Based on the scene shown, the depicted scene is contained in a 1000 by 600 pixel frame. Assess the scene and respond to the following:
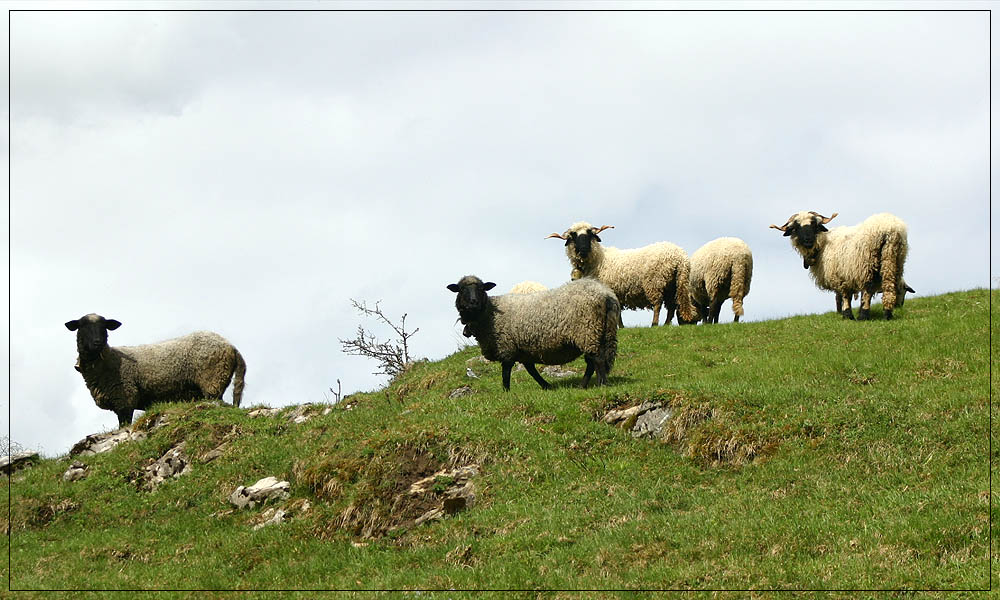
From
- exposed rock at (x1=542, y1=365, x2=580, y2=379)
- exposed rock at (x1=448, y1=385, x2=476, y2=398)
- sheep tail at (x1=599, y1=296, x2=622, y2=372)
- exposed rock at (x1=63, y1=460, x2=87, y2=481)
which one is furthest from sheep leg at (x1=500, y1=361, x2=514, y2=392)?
exposed rock at (x1=63, y1=460, x2=87, y2=481)

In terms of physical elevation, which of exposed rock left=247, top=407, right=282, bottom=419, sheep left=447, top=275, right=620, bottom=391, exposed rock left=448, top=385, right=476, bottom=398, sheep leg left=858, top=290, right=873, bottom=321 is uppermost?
sheep leg left=858, top=290, right=873, bottom=321

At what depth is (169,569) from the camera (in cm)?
1313

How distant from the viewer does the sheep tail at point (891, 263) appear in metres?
22.7

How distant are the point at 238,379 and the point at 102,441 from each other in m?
3.74

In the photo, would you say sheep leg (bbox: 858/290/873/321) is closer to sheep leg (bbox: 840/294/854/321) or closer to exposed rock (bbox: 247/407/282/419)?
sheep leg (bbox: 840/294/854/321)

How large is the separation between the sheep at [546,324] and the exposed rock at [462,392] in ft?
3.94

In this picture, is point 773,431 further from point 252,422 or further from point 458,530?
point 252,422

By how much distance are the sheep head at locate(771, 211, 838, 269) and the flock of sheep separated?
1.2 inches

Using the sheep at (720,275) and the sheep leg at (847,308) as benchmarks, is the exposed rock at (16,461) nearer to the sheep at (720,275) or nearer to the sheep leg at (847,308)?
the sheep at (720,275)

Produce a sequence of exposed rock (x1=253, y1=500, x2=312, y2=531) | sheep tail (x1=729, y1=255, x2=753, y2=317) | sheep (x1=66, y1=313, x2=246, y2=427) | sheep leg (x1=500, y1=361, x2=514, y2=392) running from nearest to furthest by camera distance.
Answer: exposed rock (x1=253, y1=500, x2=312, y2=531) < sheep leg (x1=500, y1=361, x2=514, y2=392) < sheep (x1=66, y1=313, x2=246, y2=427) < sheep tail (x1=729, y1=255, x2=753, y2=317)

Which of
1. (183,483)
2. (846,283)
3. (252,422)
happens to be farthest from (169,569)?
(846,283)

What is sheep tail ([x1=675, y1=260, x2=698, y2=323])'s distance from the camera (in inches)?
1115

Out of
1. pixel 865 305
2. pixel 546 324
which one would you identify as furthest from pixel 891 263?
pixel 546 324

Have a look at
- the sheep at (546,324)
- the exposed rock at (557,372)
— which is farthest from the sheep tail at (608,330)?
the exposed rock at (557,372)
